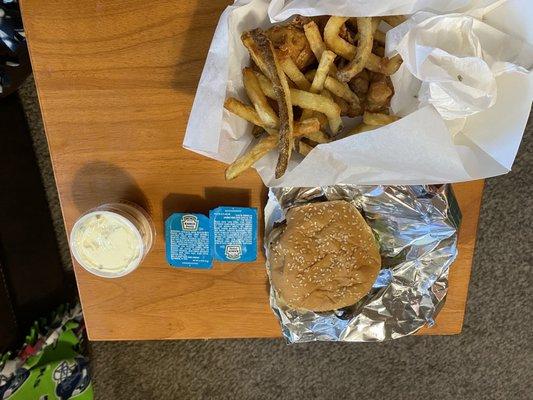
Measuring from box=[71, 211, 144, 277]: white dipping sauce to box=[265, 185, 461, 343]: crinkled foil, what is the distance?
0.23 m

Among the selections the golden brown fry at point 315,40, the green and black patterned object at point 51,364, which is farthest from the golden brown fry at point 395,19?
the green and black patterned object at point 51,364

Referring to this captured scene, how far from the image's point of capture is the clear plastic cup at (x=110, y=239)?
2.91 feet

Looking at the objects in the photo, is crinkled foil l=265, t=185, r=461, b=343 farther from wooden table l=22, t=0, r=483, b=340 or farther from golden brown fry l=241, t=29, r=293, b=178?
golden brown fry l=241, t=29, r=293, b=178

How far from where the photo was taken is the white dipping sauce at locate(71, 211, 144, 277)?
0.89 metres

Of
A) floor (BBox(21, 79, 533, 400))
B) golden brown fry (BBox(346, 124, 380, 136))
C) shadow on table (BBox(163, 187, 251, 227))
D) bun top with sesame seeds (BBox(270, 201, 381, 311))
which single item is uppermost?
golden brown fry (BBox(346, 124, 380, 136))

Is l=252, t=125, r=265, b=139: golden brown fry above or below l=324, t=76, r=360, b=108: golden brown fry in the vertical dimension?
below

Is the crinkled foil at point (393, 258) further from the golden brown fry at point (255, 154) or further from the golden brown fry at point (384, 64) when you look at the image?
the golden brown fry at point (384, 64)

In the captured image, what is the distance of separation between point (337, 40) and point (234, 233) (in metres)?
0.37

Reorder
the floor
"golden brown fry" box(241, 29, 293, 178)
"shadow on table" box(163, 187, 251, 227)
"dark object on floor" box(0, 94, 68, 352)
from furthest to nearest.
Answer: the floor → "dark object on floor" box(0, 94, 68, 352) → "shadow on table" box(163, 187, 251, 227) → "golden brown fry" box(241, 29, 293, 178)

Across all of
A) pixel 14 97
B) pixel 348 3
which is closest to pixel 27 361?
pixel 14 97

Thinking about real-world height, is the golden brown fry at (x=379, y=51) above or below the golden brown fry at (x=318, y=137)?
above

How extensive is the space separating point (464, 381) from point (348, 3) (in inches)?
46.6

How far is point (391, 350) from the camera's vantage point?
1521 mm

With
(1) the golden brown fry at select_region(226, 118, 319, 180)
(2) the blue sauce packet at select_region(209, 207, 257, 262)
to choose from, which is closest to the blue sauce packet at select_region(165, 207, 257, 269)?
(2) the blue sauce packet at select_region(209, 207, 257, 262)
